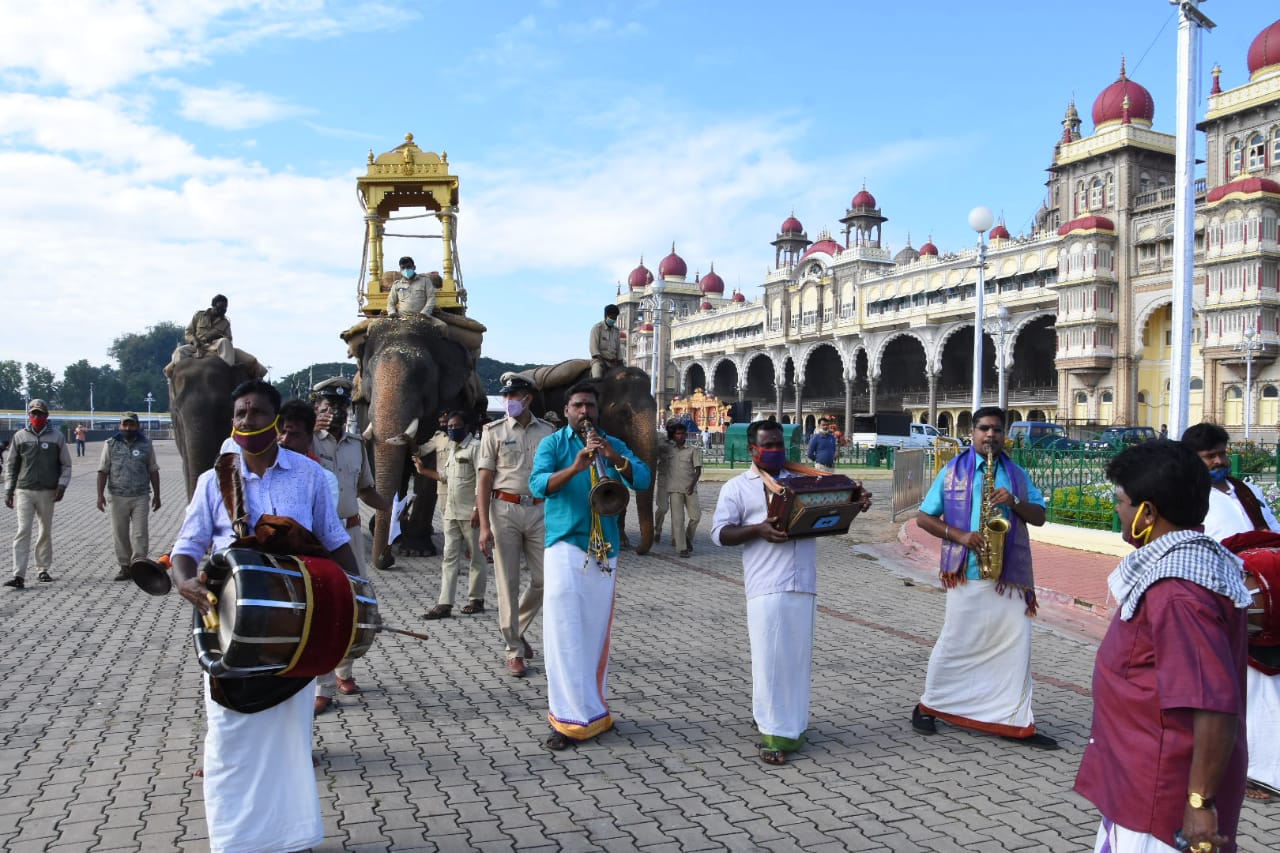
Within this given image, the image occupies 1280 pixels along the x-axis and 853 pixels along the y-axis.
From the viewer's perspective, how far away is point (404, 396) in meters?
9.06

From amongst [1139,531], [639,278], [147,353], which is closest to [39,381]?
[147,353]

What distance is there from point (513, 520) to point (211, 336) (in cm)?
522

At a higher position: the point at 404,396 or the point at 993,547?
the point at 404,396

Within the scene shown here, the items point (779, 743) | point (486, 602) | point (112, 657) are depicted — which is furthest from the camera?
point (486, 602)

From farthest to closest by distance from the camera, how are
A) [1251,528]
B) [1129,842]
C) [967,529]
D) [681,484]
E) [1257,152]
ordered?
[1257,152] → [681,484] → [967,529] → [1251,528] → [1129,842]

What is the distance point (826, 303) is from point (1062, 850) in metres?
53.2

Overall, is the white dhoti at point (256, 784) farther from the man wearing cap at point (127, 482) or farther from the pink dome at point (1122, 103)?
the pink dome at point (1122, 103)

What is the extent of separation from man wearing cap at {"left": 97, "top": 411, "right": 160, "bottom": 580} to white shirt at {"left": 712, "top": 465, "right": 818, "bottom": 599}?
680 centimetres

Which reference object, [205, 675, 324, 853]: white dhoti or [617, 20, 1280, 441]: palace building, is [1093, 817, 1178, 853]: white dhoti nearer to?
[205, 675, 324, 853]: white dhoti

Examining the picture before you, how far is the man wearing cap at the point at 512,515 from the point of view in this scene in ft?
18.6

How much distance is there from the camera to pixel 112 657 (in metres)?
6.08

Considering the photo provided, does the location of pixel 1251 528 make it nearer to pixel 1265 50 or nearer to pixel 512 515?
pixel 512 515

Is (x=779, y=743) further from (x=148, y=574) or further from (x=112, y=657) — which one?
(x=112, y=657)

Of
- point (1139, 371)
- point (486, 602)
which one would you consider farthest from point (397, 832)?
point (1139, 371)
